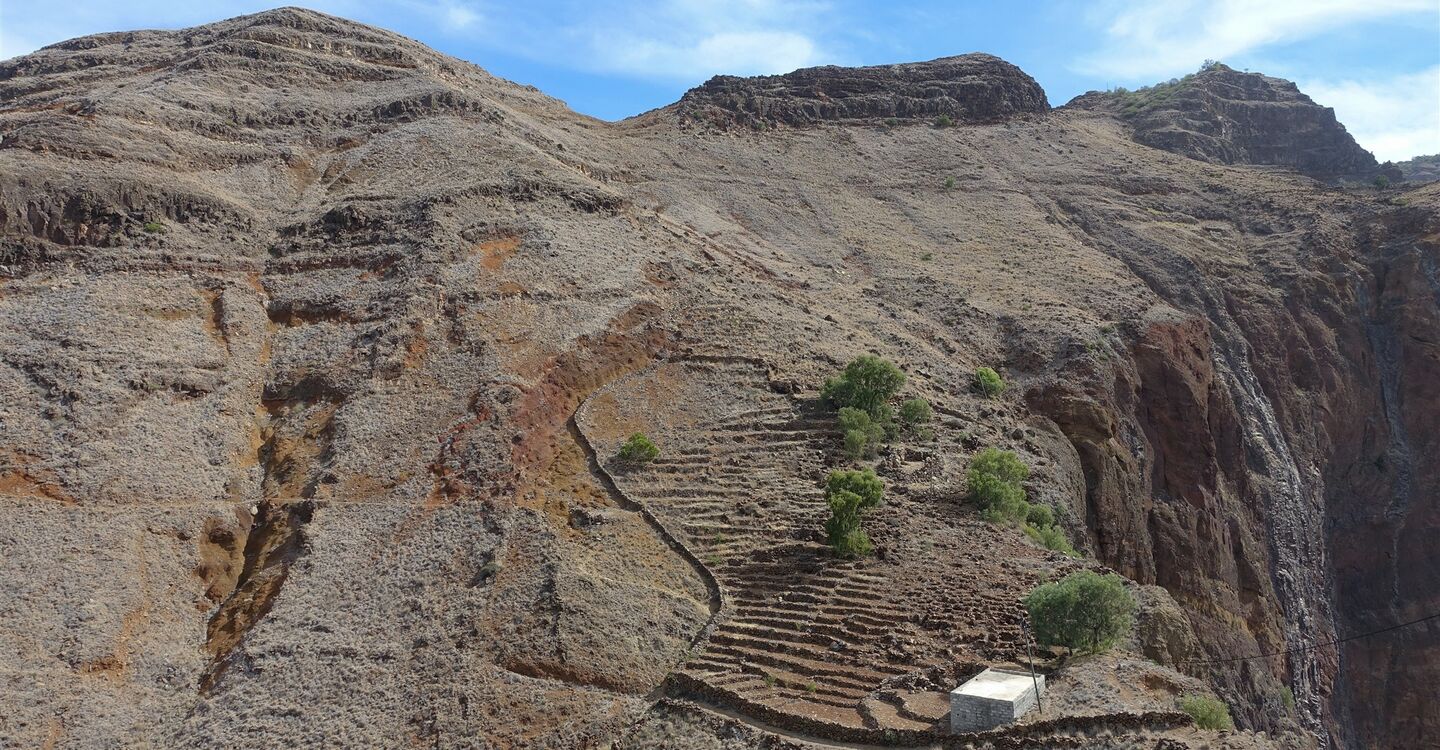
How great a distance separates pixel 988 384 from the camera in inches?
1390

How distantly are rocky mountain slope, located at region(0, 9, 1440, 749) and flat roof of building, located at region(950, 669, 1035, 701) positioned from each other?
66 cm

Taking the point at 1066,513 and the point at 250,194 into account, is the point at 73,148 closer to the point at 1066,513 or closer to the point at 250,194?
the point at 250,194

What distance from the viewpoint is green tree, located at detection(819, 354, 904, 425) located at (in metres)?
29.3

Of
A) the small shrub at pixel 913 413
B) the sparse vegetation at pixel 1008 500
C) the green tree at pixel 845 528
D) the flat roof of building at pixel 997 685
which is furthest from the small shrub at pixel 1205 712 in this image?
the small shrub at pixel 913 413

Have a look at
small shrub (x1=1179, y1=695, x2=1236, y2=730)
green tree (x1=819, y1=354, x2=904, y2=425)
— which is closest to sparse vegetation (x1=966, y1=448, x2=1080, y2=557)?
green tree (x1=819, y1=354, x2=904, y2=425)

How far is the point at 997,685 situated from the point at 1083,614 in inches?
96.2

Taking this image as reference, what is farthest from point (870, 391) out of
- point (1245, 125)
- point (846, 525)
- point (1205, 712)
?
point (1245, 125)

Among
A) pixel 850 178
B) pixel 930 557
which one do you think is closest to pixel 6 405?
pixel 930 557

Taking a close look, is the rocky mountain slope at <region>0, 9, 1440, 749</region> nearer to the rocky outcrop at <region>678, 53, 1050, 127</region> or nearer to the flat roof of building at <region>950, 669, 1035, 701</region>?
the flat roof of building at <region>950, 669, 1035, 701</region>

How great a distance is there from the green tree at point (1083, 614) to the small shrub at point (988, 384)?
16176mm

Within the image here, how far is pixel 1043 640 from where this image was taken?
63.6 feet

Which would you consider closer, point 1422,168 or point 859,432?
point 859,432

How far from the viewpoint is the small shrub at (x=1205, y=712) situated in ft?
59.1

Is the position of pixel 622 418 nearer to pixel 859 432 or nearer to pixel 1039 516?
pixel 859 432
